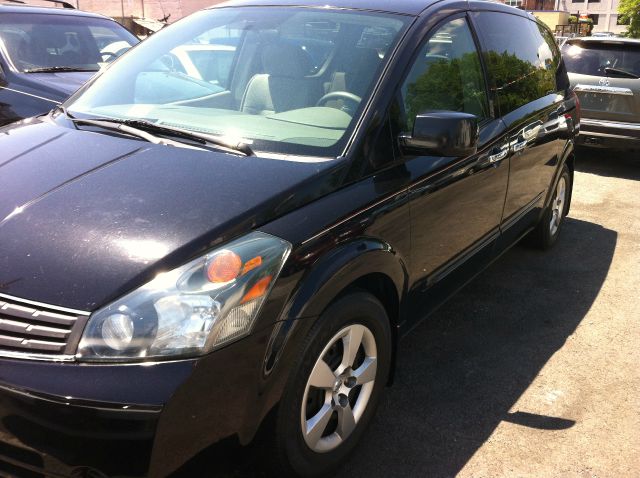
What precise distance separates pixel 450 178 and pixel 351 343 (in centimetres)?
102

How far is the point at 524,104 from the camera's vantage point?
13.1ft

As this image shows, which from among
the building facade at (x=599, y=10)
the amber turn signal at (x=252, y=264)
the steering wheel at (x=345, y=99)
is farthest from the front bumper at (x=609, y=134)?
the building facade at (x=599, y=10)

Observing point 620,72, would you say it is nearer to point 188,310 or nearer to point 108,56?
point 108,56

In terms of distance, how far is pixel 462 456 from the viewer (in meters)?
2.69

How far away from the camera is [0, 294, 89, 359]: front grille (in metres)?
1.79

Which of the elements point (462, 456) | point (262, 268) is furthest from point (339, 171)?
point (462, 456)

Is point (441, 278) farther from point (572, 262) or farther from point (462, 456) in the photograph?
point (572, 262)

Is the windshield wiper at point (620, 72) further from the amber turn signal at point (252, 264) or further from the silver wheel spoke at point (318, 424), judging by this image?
the amber turn signal at point (252, 264)

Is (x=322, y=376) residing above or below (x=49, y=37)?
below

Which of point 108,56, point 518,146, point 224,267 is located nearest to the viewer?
point 224,267

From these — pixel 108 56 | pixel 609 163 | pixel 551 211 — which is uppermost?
pixel 108 56

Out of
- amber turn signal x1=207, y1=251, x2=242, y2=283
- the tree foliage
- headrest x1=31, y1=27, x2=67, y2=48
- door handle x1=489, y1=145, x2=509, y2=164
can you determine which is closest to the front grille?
amber turn signal x1=207, y1=251, x2=242, y2=283

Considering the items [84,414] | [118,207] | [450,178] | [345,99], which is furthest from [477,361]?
[84,414]

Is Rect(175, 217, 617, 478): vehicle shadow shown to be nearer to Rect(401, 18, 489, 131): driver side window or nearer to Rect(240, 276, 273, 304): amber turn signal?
Rect(240, 276, 273, 304): amber turn signal
